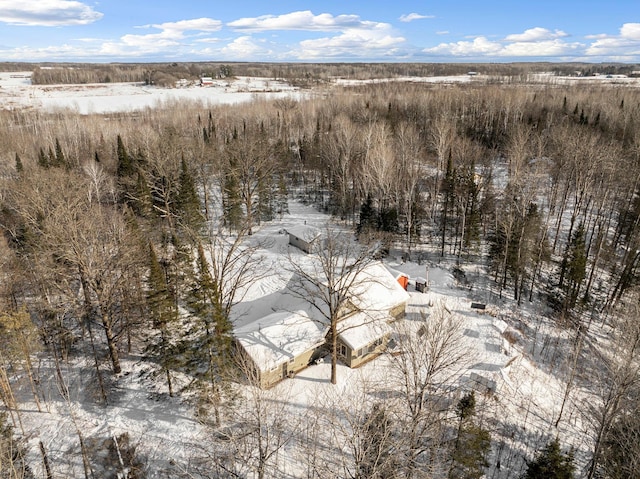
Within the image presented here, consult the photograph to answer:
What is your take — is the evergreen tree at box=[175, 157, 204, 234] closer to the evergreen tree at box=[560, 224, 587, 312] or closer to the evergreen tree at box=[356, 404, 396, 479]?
the evergreen tree at box=[356, 404, 396, 479]

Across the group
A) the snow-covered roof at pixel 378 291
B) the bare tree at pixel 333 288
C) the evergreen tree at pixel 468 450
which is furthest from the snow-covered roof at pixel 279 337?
the evergreen tree at pixel 468 450

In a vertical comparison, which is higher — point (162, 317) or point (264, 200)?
point (162, 317)

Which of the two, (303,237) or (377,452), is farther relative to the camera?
(303,237)

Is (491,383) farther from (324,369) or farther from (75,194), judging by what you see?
(75,194)

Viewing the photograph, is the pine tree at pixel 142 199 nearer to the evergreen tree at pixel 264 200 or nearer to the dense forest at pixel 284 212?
the dense forest at pixel 284 212

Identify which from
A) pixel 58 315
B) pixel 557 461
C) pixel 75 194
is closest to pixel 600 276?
pixel 557 461

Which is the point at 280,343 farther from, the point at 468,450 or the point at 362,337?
the point at 468,450

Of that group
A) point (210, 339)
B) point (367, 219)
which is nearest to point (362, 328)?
point (210, 339)
